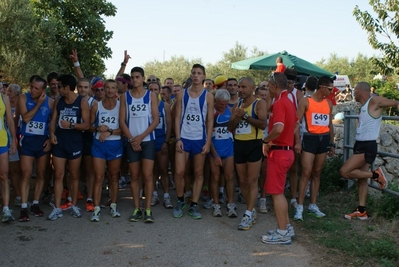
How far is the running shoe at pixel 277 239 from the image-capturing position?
5637 millimetres

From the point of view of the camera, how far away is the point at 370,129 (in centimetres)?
686

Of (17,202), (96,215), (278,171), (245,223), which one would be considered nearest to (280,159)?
(278,171)

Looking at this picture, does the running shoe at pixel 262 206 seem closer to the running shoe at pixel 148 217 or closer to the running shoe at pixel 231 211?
the running shoe at pixel 231 211

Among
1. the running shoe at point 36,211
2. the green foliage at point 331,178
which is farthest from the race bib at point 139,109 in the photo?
the green foliage at point 331,178

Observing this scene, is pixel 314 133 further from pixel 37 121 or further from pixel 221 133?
pixel 37 121

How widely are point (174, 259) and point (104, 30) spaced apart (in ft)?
70.0

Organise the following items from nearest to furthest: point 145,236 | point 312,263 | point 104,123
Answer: point 312,263 → point 145,236 → point 104,123

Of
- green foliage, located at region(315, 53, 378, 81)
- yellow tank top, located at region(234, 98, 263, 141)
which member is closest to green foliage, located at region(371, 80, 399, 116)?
yellow tank top, located at region(234, 98, 263, 141)

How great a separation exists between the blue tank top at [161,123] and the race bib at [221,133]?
40.3 inches

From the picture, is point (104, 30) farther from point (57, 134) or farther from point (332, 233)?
point (332, 233)

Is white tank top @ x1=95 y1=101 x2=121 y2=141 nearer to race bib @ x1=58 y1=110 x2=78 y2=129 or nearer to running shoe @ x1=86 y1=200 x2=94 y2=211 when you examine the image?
race bib @ x1=58 y1=110 x2=78 y2=129

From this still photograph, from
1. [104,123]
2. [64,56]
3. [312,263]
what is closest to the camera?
[312,263]

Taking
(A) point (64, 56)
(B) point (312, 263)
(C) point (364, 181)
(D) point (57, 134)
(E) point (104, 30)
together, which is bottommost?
(B) point (312, 263)

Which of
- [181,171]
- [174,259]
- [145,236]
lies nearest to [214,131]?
[181,171]
